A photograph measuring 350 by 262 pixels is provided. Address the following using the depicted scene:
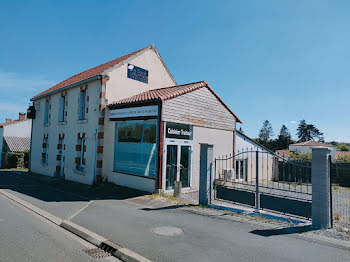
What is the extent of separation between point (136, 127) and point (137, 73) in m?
4.75

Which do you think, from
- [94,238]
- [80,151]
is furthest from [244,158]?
[94,238]

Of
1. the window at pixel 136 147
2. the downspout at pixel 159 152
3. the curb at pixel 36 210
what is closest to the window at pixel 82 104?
the window at pixel 136 147

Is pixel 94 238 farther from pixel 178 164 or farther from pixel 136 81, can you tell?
pixel 136 81

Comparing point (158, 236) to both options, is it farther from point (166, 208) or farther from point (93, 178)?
point (93, 178)

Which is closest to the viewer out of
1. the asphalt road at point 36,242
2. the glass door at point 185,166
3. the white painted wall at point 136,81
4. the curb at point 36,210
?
the asphalt road at point 36,242

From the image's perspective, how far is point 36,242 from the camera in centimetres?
536

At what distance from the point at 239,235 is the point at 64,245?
4006mm

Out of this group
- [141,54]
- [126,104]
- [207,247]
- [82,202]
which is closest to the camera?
[207,247]

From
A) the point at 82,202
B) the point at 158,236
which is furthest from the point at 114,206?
the point at 158,236

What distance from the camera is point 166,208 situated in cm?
883

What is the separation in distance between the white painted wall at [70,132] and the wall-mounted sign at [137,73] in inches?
85.3

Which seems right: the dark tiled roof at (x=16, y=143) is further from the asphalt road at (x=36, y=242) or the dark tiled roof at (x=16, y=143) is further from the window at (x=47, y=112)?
the asphalt road at (x=36, y=242)

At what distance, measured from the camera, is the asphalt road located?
4629 millimetres

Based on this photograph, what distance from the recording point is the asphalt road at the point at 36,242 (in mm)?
4629
